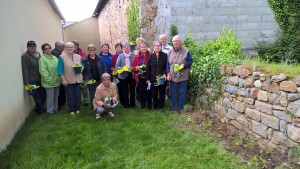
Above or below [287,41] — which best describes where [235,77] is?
below

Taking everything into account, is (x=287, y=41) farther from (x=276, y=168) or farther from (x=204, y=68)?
(x=276, y=168)

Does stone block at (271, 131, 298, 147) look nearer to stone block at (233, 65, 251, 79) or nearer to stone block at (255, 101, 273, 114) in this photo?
stone block at (255, 101, 273, 114)

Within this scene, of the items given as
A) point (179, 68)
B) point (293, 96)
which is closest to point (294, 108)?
point (293, 96)

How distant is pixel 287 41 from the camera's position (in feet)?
23.3

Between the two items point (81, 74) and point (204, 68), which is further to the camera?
point (81, 74)

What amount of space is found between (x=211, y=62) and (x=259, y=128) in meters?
1.70

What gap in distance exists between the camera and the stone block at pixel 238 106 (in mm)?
4609

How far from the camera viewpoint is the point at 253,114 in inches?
171

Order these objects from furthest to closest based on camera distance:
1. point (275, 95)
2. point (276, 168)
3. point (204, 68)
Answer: point (204, 68) < point (275, 95) < point (276, 168)

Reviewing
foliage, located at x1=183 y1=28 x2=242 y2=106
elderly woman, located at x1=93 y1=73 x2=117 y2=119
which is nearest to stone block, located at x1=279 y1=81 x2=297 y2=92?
foliage, located at x1=183 y1=28 x2=242 y2=106

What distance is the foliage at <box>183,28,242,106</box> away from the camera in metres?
5.27

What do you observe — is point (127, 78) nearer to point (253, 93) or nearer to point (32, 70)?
point (32, 70)

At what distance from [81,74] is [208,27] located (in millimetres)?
3935

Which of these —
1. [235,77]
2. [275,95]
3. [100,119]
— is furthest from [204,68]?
[100,119]
